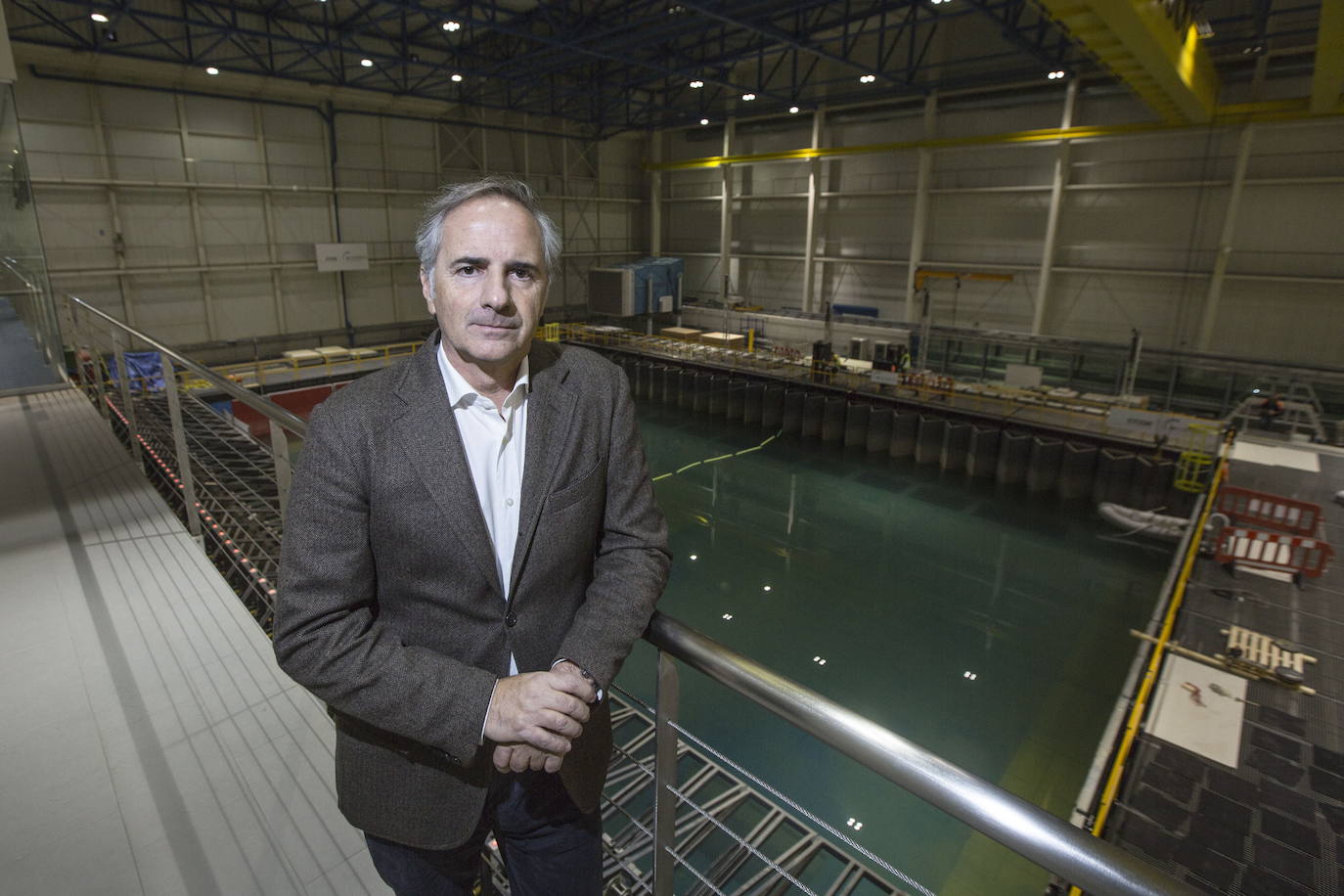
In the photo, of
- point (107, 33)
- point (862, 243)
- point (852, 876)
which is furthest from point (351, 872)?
point (862, 243)

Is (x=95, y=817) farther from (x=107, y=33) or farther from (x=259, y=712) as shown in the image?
(x=107, y=33)

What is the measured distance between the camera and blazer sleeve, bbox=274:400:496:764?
118cm

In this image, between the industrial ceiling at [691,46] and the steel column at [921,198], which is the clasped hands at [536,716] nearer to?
the industrial ceiling at [691,46]

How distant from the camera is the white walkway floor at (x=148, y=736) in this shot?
1790 mm

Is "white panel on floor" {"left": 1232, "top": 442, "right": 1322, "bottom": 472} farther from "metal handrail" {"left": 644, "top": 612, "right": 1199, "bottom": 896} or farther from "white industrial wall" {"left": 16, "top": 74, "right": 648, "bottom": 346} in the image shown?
"white industrial wall" {"left": 16, "top": 74, "right": 648, "bottom": 346}

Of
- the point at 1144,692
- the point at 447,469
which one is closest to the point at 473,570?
the point at 447,469

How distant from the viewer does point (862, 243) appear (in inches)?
771

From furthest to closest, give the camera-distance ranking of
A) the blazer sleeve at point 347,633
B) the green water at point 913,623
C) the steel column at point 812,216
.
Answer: the steel column at point 812,216 → the green water at point 913,623 → the blazer sleeve at point 347,633

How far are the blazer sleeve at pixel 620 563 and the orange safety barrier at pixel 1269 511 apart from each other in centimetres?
798

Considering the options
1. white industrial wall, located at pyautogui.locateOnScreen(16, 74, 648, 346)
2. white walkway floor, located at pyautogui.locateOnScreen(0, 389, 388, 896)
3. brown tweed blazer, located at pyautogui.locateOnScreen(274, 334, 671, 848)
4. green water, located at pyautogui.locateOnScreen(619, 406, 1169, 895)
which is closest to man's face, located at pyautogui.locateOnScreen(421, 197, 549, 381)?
brown tweed blazer, located at pyautogui.locateOnScreen(274, 334, 671, 848)

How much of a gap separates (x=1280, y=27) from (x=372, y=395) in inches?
734

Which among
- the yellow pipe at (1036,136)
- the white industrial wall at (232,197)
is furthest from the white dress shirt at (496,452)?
the yellow pipe at (1036,136)

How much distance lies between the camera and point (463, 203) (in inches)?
53.9

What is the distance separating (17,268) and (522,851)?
636cm
